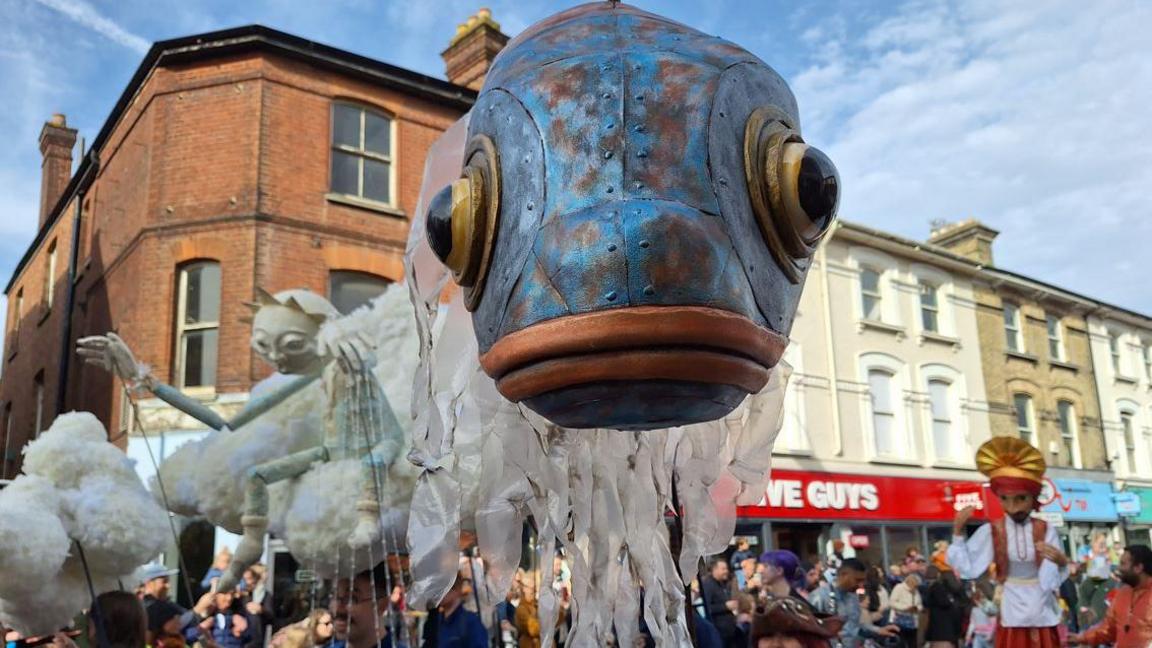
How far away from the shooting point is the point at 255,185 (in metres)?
13.6

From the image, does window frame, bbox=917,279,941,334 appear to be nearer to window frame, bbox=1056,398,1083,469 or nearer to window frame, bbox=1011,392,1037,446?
window frame, bbox=1011,392,1037,446

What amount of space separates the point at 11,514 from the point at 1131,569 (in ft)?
20.1

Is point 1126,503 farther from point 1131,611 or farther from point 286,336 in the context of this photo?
point 286,336

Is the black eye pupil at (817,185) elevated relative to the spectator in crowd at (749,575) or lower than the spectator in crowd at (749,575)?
elevated

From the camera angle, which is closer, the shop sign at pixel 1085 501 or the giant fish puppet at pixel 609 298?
the giant fish puppet at pixel 609 298

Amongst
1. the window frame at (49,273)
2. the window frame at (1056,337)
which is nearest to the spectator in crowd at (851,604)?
the window frame at (49,273)

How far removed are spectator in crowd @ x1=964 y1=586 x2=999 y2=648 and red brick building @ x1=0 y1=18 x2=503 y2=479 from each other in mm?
8665

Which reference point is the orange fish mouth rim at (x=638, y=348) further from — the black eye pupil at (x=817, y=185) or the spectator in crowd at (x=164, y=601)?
the spectator in crowd at (x=164, y=601)

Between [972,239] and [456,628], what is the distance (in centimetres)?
2343

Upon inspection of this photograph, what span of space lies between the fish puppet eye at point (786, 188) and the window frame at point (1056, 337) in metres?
26.4

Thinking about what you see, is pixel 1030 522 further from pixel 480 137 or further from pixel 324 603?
pixel 324 603

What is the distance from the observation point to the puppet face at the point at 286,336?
5.39 meters

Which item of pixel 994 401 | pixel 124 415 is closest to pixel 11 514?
pixel 124 415

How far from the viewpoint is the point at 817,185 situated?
164cm
